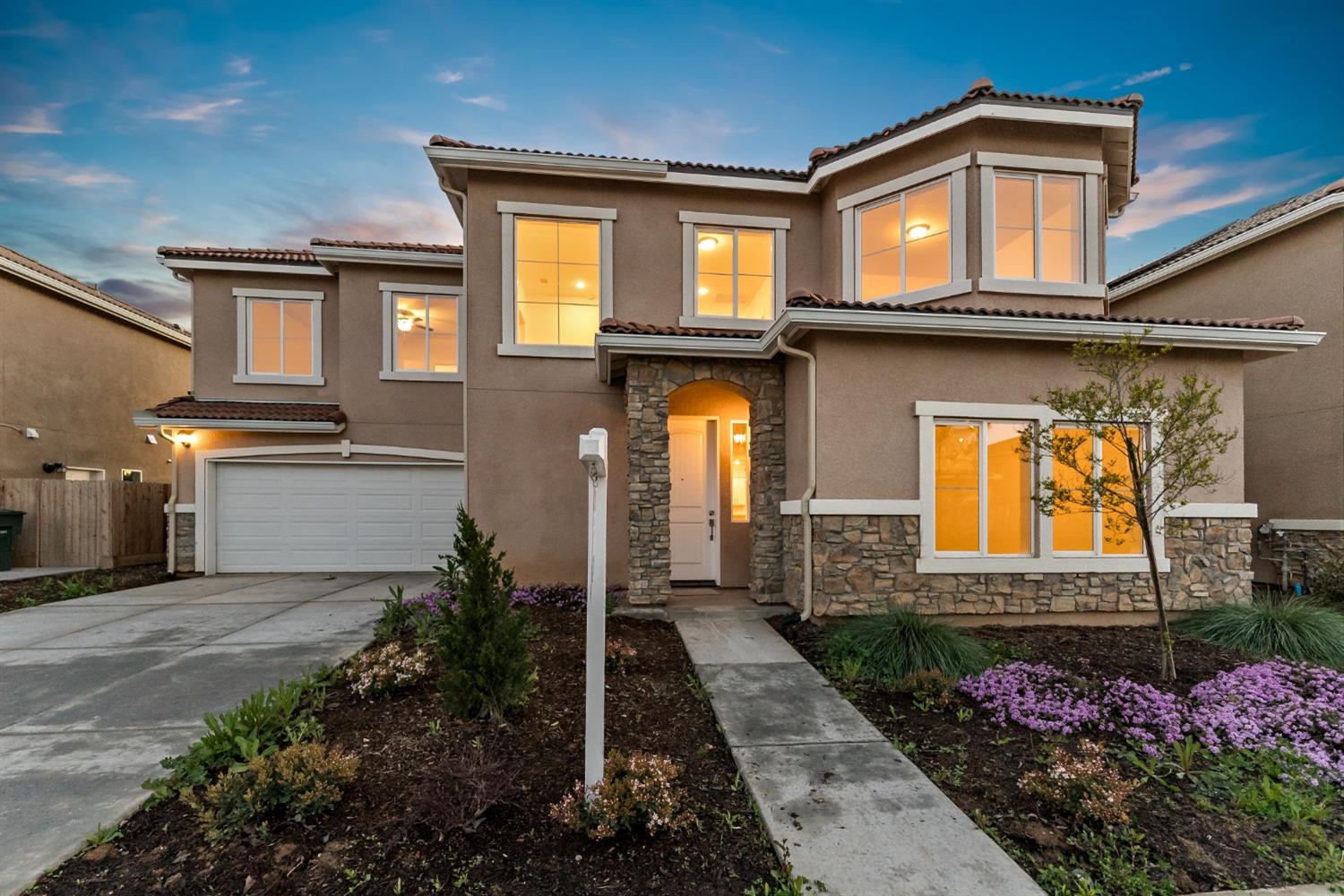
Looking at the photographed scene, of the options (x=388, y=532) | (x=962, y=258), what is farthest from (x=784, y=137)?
(x=388, y=532)

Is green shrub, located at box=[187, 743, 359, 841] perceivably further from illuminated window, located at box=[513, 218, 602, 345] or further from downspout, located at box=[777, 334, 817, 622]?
illuminated window, located at box=[513, 218, 602, 345]

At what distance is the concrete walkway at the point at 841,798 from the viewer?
7.37 ft

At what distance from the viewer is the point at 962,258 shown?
284 inches

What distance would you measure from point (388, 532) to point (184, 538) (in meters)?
3.46

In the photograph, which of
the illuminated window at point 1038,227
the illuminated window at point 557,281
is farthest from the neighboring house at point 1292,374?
the illuminated window at point 557,281

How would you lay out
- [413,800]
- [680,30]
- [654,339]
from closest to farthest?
[413,800] < [654,339] < [680,30]

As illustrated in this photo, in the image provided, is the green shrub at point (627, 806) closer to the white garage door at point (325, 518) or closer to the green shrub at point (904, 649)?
→ the green shrub at point (904, 649)

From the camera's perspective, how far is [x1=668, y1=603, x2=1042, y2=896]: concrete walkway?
2.25 meters

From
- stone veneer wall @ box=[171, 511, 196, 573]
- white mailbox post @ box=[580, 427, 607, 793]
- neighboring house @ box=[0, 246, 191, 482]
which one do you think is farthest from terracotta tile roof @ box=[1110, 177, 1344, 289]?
neighboring house @ box=[0, 246, 191, 482]

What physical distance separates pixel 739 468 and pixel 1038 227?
5.17m

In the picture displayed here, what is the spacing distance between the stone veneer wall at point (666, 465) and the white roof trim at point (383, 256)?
16.9 ft

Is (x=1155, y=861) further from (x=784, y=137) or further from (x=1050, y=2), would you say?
(x=784, y=137)

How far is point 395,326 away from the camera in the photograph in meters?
9.80

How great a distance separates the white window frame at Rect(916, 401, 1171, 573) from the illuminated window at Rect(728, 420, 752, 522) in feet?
8.23
